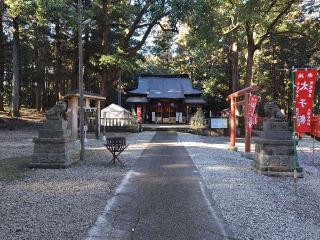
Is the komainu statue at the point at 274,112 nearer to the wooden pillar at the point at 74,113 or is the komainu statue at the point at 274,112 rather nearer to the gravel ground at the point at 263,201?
the gravel ground at the point at 263,201

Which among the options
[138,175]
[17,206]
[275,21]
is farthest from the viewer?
[275,21]

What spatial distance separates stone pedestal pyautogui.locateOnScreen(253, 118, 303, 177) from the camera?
10.8 m

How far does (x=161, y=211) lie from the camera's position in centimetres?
647

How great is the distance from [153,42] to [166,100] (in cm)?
1056

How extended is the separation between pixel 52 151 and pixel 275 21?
61.0 feet

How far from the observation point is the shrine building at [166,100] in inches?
1531

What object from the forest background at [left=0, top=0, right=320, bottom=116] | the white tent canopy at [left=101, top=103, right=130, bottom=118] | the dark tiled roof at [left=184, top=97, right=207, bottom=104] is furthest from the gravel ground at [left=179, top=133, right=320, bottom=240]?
the dark tiled roof at [left=184, top=97, right=207, bottom=104]

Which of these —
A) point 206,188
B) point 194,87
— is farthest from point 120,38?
point 206,188

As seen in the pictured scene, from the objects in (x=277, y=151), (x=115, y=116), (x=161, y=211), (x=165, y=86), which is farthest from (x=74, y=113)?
(x=165, y=86)

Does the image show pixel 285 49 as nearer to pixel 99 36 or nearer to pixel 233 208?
pixel 99 36

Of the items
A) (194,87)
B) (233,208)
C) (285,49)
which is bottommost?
(233,208)

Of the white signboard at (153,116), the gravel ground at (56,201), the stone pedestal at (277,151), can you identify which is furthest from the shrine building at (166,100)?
the gravel ground at (56,201)

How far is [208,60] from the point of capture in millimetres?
42062

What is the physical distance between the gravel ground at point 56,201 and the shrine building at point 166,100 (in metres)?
27.7
